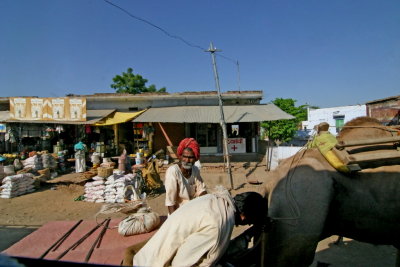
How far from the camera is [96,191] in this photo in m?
7.04

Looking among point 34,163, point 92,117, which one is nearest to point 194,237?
point 34,163

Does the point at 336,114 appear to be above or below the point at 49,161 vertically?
above

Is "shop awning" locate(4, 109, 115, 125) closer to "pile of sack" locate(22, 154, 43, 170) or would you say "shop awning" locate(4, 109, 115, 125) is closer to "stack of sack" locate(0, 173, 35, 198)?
"pile of sack" locate(22, 154, 43, 170)

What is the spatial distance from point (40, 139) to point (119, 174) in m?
7.29

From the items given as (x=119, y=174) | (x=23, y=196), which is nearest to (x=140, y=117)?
(x=119, y=174)

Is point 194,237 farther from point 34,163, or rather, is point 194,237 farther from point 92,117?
point 92,117

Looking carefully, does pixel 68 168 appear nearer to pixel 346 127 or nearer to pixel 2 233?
pixel 2 233

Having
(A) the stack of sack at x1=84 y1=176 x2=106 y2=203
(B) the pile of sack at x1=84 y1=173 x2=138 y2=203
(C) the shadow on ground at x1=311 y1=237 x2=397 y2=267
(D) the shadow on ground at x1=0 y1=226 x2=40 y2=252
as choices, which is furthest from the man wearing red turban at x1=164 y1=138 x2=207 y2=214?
(A) the stack of sack at x1=84 y1=176 x2=106 y2=203

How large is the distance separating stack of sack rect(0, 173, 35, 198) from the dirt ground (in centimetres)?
26

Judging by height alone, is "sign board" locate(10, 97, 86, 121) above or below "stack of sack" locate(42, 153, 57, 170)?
above

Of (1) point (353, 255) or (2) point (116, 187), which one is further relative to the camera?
(2) point (116, 187)

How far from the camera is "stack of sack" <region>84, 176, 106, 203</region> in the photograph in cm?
697

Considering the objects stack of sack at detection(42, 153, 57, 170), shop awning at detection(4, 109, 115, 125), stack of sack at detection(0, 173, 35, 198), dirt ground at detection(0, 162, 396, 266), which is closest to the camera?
dirt ground at detection(0, 162, 396, 266)

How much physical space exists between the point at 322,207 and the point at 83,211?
636cm
